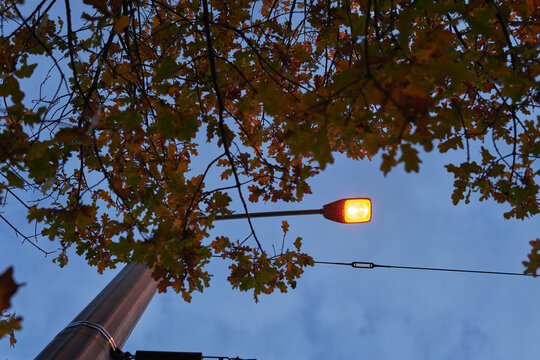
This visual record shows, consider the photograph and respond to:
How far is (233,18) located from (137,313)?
8.95 ft

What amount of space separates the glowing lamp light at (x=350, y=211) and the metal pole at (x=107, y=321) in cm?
209

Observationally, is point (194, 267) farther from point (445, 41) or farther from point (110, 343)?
point (445, 41)

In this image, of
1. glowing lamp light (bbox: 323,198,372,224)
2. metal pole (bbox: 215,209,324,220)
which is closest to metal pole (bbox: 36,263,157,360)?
metal pole (bbox: 215,209,324,220)

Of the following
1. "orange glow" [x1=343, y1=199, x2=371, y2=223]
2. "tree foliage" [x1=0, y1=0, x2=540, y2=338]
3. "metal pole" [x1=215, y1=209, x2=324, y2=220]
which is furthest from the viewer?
"orange glow" [x1=343, y1=199, x2=371, y2=223]

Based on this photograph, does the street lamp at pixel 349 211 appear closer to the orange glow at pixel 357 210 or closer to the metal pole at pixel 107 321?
the orange glow at pixel 357 210

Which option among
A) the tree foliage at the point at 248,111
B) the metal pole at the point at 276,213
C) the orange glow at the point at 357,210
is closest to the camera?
the tree foliage at the point at 248,111

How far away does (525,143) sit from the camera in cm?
308

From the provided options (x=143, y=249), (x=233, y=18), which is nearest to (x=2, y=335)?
(x=143, y=249)

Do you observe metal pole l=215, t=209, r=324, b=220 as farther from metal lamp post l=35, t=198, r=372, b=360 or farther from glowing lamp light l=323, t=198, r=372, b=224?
metal lamp post l=35, t=198, r=372, b=360

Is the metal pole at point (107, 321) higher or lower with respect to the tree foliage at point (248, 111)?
lower

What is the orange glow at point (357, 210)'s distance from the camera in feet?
12.5

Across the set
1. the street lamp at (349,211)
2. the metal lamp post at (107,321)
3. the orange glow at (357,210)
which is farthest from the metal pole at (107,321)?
the orange glow at (357,210)

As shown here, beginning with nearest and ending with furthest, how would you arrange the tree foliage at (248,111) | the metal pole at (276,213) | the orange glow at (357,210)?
A: 1. the tree foliage at (248,111)
2. the metal pole at (276,213)
3. the orange glow at (357,210)

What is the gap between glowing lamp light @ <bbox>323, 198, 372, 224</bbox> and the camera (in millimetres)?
3818
